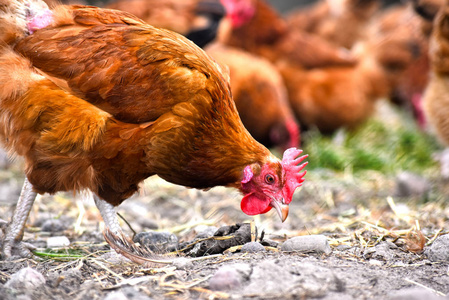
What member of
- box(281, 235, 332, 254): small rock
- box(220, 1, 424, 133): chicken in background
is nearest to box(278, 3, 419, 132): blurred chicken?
box(220, 1, 424, 133): chicken in background

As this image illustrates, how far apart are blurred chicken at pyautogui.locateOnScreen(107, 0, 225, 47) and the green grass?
2024 millimetres

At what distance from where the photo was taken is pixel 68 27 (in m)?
3.00

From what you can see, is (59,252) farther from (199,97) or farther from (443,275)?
(443,275)

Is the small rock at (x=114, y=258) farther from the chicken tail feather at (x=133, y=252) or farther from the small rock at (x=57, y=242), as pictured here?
the small rock at (x=57, y=242)

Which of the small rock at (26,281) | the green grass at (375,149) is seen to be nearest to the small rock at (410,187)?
the green grass at (375,149)

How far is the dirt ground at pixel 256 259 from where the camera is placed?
226cm

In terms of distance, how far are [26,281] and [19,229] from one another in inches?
30.7

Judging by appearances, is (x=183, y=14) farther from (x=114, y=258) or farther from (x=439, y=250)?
(x=439, y=250)

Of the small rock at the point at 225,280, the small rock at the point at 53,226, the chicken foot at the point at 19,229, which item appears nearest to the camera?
the small rock at the point at 225,280

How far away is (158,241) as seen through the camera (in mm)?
3209

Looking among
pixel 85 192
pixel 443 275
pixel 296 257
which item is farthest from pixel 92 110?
pixel 443 275

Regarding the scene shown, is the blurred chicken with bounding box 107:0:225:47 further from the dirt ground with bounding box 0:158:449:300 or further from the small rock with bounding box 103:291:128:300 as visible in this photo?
the small rock with bounding box 103:291:128:300

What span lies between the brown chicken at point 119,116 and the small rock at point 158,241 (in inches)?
14.4

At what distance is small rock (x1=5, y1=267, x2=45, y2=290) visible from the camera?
2354mm
